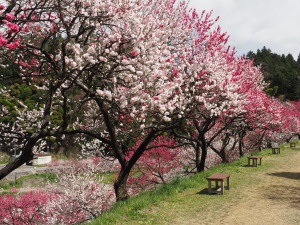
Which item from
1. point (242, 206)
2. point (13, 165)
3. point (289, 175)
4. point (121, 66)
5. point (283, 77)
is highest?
point (283, 77)

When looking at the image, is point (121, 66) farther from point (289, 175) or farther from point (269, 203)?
point (289, 175)

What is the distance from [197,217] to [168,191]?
6.98 feet

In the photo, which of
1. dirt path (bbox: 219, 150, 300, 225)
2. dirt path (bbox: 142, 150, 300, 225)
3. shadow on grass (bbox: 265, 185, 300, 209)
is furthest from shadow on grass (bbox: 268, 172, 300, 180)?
shadow on grass (bbox: 265, 185, 300, 209)

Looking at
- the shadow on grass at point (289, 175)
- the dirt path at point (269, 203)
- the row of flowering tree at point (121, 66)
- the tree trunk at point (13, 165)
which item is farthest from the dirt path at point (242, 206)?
the tree trunk at point (13, 165)

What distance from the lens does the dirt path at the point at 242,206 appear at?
6.55 m

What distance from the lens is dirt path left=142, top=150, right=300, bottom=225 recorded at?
6.55 meters

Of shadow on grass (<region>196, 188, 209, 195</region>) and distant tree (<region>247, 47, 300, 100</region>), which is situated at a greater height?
distant tree (<region>247, 47, 300, 100</region>)

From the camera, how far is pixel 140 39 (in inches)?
236

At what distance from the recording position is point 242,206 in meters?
7.65

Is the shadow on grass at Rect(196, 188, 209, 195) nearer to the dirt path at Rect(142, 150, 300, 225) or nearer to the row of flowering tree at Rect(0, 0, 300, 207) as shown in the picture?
the dirt path at Rect(142, 150, 300, 225)

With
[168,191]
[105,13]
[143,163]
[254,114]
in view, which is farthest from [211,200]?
[254,114]

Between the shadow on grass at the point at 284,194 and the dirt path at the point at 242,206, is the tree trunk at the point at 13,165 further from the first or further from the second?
the shadow on grass at the point at 284,194

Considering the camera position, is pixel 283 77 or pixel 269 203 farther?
pixel 283 77

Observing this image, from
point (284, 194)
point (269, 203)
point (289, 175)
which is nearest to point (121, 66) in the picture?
point (269, 203)
